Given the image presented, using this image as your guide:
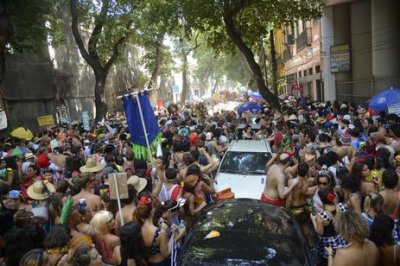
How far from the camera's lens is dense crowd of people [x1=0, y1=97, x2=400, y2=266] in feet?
13.2

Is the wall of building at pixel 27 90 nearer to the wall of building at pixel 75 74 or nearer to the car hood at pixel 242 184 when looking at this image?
the wall of building at pixel 75 74

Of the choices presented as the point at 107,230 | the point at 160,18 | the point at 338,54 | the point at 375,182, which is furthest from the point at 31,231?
the point at 338,54

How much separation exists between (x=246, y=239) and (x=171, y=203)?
113 centimetres

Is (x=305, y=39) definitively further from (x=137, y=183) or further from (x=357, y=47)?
(x=137, y=183)

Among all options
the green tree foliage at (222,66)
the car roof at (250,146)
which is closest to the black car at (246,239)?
the car roof at (250,146)

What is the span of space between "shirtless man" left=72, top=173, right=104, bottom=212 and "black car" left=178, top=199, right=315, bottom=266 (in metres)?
1.64

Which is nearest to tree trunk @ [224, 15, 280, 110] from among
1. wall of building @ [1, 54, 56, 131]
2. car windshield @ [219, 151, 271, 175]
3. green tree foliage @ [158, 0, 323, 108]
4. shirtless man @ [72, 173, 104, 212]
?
green tree foliage @ [158, 0, 323, 108]

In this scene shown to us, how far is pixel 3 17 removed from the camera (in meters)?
12.0

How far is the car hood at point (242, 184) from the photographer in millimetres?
8609

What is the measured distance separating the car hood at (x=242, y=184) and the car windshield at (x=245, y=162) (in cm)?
17

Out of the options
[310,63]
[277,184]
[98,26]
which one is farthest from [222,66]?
[277,184]

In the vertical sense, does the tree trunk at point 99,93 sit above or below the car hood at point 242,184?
above

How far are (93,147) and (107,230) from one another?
6.64 m

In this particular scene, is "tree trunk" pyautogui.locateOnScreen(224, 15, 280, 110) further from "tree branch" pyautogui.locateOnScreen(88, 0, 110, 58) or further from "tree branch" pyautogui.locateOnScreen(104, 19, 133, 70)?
"tree branch" pyautogui.locateOnScreen(88, 0, 110, 58)
